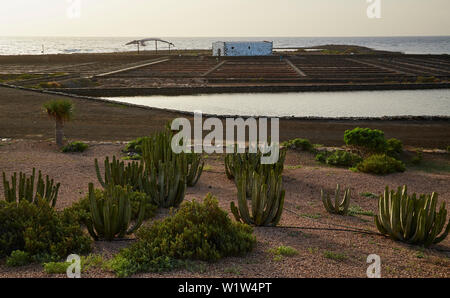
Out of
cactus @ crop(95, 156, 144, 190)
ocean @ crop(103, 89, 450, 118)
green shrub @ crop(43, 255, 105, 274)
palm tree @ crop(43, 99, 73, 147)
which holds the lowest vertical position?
green shrub @ crop(43, 255, 105, 274)

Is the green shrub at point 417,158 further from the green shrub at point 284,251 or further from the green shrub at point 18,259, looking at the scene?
the green shrub at point 18,259

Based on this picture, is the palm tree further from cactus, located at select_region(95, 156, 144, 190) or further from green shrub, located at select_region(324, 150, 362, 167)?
green shrub, located at select_region(324, 150, 362, 167)

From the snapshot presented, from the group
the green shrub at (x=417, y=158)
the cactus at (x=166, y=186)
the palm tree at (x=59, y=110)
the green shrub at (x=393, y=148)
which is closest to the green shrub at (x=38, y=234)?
the cactus at (x=166, y=186)

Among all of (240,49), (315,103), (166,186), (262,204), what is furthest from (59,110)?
(240,49)

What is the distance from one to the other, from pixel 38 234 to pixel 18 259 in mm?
545

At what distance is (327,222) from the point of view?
802 cm

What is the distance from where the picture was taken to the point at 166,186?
8688 millimetres

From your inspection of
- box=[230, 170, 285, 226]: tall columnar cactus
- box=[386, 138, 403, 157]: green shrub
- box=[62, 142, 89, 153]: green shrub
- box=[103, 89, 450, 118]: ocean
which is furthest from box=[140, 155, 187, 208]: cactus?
box=[103, 89, 450, 118]: ocean

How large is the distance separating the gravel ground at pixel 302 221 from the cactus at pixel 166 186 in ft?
1.18

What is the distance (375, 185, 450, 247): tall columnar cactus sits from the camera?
668 centimetres

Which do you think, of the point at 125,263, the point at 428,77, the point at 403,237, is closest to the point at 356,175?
the point at 403,237
